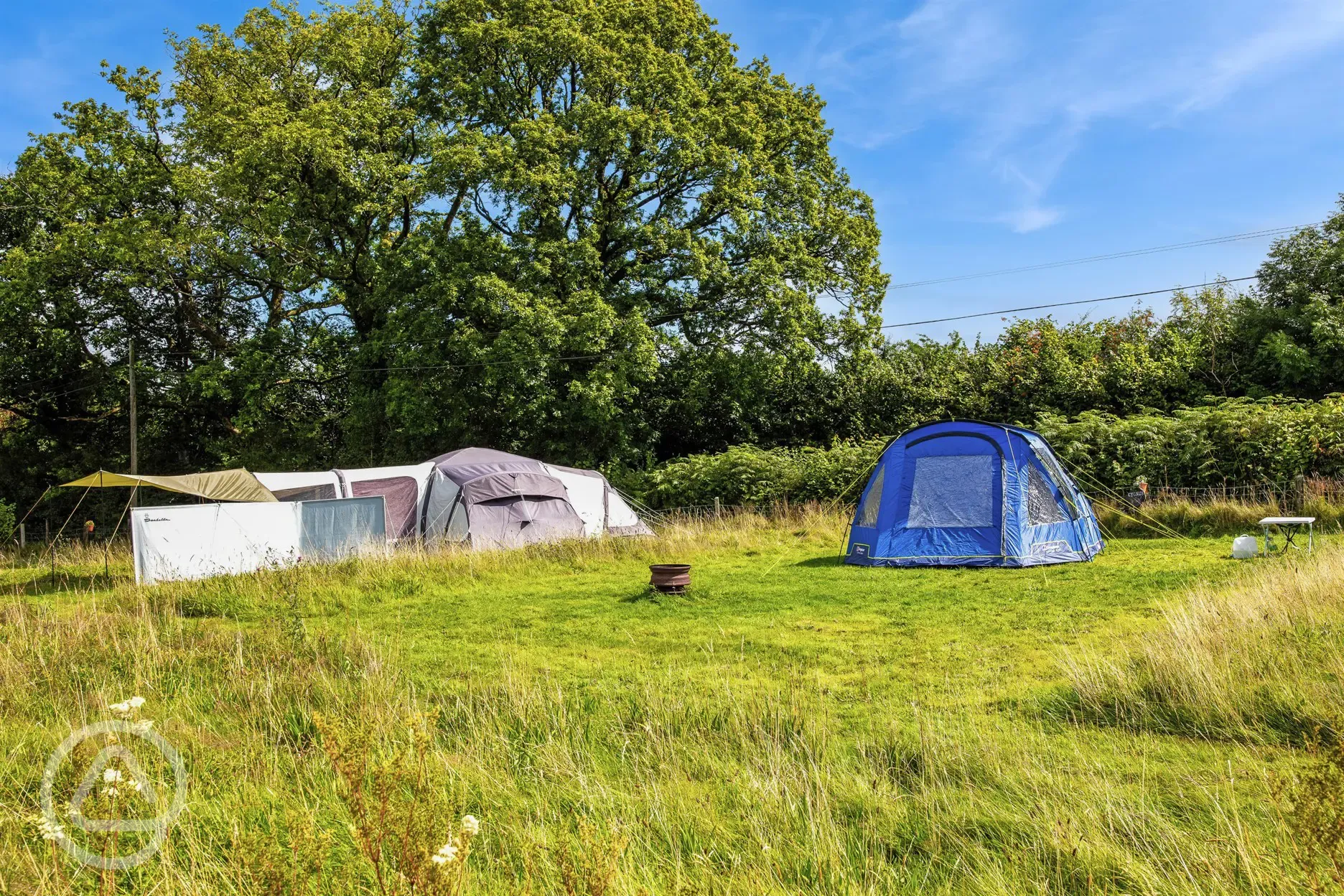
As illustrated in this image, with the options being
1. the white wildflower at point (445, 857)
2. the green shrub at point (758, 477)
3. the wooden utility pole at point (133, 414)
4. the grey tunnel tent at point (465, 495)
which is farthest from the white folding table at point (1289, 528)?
the wooden utility pole at point (133, 414)

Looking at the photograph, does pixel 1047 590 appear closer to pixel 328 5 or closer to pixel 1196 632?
pixel 1196 632

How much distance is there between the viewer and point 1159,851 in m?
3.08

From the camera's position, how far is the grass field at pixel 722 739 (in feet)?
9.71

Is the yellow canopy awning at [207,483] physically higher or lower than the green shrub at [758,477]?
higher

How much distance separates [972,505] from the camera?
11867mm

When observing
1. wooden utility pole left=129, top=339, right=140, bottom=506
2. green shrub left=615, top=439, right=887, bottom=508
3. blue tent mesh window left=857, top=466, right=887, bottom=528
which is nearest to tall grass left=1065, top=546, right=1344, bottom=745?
blue tent mesh window left=857, top=466, right=887, bottom=528

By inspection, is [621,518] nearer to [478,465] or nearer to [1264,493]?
[478,465]

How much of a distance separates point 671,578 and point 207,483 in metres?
7.66

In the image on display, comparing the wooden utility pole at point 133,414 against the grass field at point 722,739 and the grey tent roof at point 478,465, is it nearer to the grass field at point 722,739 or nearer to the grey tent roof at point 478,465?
the grey tent roof at point 478,465

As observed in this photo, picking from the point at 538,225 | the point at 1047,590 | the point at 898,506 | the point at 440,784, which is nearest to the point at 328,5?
the point at 538,225

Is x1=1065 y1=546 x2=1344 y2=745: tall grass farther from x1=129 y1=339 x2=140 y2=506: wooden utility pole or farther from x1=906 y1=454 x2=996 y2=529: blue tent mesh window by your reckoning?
x1=129 y1=339 x2=140 y2=506: wooden utility pole

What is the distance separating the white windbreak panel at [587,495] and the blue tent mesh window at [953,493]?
6.47m

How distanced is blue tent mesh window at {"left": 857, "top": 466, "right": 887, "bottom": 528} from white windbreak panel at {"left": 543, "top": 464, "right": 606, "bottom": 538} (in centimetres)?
557

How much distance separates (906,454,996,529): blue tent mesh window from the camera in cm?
1183
